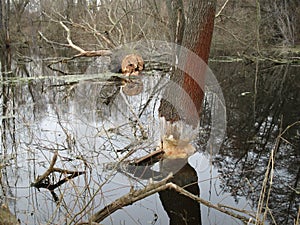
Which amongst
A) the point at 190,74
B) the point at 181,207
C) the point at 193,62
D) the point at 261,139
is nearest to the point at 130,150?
the point at 181,207

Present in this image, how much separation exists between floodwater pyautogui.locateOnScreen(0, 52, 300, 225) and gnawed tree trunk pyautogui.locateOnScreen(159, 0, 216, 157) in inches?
13.9

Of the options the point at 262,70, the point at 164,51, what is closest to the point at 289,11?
the point at 262,70

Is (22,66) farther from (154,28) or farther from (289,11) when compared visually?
(289,11)

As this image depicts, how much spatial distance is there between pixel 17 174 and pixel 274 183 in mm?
3016

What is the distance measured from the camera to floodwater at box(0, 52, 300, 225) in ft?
11.3

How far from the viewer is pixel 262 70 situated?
13625mm

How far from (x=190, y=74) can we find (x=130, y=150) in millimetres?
1369

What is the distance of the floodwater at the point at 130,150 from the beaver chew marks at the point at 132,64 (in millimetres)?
557

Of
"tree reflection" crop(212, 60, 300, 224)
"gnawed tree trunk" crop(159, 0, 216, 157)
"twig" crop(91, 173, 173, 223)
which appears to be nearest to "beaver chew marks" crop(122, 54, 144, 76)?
"tree reflection" crop(212, 60, 300, 224)

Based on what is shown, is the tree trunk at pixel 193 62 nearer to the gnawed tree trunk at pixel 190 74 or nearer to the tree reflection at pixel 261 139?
the gnawed tree trunk at pixel 190 74

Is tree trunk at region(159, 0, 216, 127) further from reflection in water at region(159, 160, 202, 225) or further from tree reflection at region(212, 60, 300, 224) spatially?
reflection in water at region(159, 160, 202, 225)

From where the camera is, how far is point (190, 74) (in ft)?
16.0

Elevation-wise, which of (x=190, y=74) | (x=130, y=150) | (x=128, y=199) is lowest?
(x=130, y=150)

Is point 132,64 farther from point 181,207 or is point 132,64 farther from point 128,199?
point 128,199
